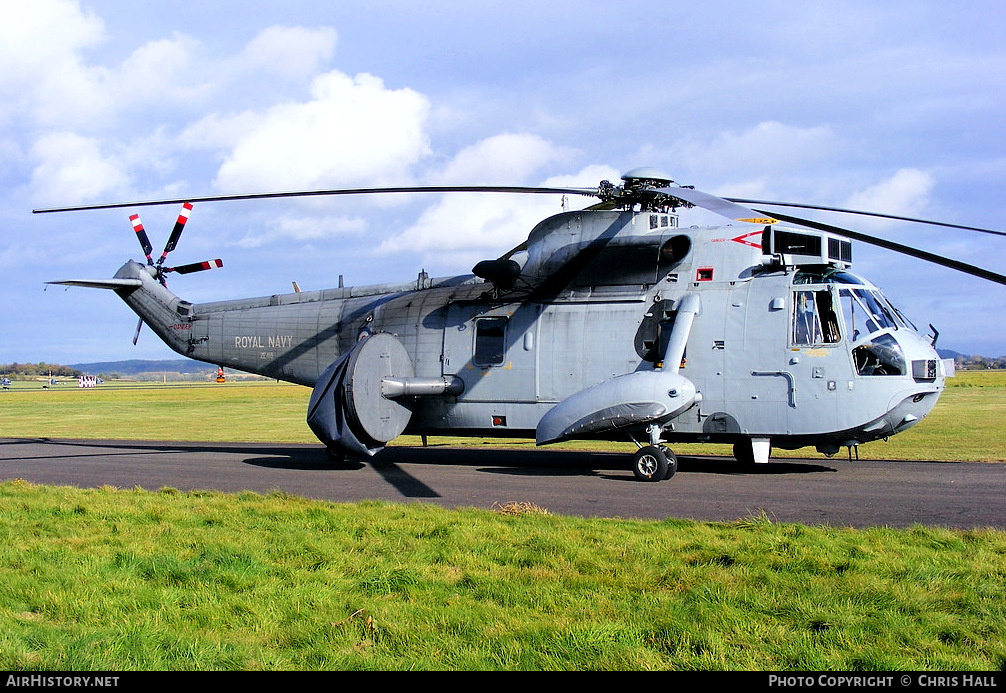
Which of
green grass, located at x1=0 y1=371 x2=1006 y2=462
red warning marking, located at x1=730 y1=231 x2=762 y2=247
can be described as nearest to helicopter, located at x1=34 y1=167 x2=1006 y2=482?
red warning marking, located at x1=730 y1=231 x2=762 y2=247

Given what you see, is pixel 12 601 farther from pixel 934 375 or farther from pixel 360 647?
pixel 934 375

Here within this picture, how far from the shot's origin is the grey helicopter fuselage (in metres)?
13.9

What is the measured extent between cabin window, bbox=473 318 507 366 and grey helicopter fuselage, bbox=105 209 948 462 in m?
0.03

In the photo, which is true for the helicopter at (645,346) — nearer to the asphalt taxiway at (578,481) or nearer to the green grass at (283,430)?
the asphalt taxiway at (578,481)

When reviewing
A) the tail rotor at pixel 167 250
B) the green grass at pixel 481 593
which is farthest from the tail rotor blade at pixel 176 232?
the green grass at pixel 481 593

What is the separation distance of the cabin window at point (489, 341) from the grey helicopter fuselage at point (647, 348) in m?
0.03

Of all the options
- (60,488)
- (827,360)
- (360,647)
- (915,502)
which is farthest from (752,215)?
(60,488)

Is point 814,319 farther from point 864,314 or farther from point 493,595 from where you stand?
point 493,595

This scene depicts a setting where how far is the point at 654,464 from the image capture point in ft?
45.8

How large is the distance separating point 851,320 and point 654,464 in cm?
407

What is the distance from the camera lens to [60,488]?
1236 centimetres

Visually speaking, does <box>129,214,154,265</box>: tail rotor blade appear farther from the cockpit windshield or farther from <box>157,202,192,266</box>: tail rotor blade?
the cockpit windshield

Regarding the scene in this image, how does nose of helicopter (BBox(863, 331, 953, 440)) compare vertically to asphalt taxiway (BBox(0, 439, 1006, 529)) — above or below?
above

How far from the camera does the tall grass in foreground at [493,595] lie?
4.91 metres
